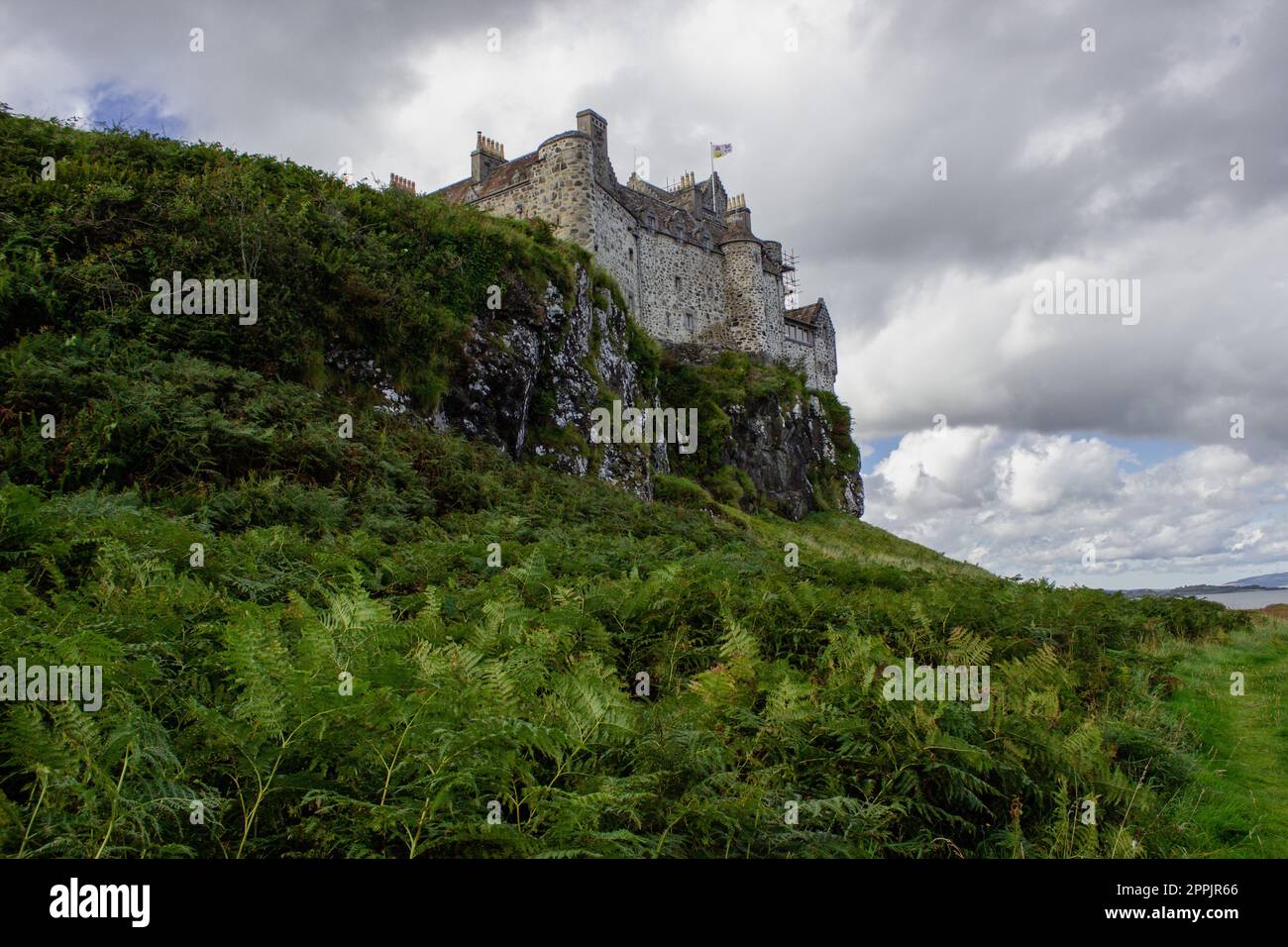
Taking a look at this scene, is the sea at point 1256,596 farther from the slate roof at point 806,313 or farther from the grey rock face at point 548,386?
the slate roof at point 806,313

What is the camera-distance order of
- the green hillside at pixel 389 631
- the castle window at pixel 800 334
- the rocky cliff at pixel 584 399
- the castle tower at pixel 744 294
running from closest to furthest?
the green hillside at pixel 389 631 → the rocky cliff at pixel 584 399 → the castle tower at pixel 744 294 → the castle window at pixel 800 334

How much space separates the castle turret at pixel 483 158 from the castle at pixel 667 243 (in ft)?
0.18

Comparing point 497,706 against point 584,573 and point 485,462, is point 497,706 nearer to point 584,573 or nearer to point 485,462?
point 584,573

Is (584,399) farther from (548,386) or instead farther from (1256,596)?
(1256,596)

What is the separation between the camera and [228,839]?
10.8 feet

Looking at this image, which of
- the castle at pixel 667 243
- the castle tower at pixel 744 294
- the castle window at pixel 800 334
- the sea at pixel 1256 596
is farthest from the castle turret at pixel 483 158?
the sea at pixel 1256 596

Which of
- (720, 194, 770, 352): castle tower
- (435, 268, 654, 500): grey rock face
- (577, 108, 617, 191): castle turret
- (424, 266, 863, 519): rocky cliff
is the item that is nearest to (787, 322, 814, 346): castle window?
(720, 194, 770, 352): castle tower

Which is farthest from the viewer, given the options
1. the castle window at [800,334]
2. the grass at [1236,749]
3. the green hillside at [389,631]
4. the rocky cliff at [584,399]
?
the castle window at [800,334]

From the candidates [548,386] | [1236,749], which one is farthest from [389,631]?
[548,386]

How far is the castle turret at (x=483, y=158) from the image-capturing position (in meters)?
45.2

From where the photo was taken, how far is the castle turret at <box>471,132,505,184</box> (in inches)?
1778

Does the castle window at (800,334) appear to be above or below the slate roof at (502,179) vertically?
below
